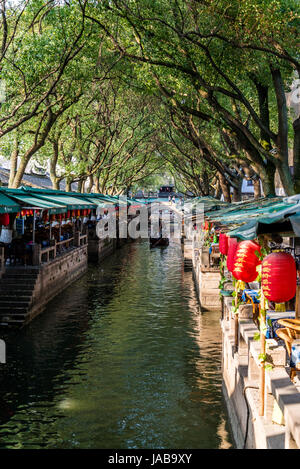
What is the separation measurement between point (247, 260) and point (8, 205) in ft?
34.5

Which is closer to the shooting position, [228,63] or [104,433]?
[104,433]

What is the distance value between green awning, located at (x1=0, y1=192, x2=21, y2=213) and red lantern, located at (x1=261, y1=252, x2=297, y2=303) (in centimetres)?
1128

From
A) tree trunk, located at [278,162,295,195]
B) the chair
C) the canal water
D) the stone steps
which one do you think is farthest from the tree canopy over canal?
the chair

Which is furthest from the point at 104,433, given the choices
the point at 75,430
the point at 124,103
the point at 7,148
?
the point at 124,103

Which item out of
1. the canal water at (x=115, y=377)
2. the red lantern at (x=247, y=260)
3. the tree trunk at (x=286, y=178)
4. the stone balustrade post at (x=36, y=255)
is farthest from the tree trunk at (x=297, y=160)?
the stone balustrade post at (x=36, y=255)

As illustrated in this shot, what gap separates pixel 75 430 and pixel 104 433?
59 cm

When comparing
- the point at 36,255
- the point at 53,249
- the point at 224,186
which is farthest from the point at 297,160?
the point at 224,186

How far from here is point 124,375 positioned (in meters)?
13.0

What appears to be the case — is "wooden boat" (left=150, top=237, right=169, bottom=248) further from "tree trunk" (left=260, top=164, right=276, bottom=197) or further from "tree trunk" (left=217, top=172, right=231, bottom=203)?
"tree trunk" (left=260, top=164, right=276, bottom=197)

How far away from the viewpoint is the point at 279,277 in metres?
7.11

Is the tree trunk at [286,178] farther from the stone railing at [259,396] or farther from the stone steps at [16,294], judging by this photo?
the stone steps at [16,294]

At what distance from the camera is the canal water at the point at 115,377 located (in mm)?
9750

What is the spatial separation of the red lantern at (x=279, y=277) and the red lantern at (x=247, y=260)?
1333 millimetres
